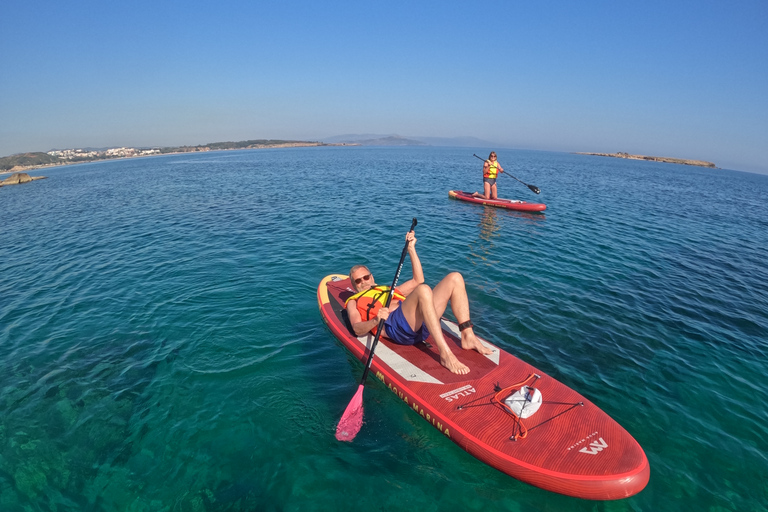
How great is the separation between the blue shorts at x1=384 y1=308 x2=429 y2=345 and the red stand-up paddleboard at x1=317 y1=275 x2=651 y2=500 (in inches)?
8.3

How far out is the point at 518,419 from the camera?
555 centimetres

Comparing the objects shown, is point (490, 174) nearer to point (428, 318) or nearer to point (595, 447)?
point (428, 318)

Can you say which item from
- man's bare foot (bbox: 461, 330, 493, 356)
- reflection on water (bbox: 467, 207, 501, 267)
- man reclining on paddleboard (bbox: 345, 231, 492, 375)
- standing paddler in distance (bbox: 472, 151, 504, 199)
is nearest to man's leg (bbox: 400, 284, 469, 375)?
man reclining on paddleboard (bbox: 345, 231, 492, 375)

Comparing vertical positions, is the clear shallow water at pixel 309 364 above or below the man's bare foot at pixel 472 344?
below

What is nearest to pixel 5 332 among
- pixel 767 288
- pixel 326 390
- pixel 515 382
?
pixel 326 390

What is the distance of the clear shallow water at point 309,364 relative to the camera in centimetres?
543

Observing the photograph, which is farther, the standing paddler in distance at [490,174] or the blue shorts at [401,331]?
the standing paddler in distance at [490,174]

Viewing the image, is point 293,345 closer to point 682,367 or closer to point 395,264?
point 395,264

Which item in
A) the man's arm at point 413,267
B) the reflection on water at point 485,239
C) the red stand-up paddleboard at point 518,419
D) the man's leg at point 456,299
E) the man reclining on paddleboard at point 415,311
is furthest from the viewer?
the reflection on water at point 485,239

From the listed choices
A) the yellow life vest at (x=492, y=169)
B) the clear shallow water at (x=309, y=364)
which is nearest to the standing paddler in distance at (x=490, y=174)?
the yellow life vest at (x=492, y=169)

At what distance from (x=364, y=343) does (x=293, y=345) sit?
6.88ft

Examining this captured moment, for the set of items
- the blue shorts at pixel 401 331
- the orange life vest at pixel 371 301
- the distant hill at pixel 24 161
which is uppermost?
the distant hill at pixel 24 161

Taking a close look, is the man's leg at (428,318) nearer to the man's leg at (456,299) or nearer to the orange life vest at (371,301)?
the man's leg at (456,299)

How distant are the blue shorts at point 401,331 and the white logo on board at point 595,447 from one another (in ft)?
10.6
